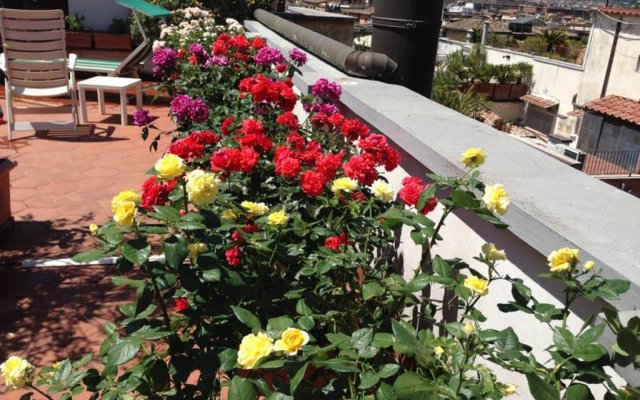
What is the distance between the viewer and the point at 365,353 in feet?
4.06

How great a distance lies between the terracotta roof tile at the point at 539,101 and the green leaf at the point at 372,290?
3652 cm

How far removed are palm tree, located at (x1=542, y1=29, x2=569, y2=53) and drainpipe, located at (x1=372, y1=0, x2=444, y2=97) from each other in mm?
46531

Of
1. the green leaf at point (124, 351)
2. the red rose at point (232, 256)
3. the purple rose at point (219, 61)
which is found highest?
the purple rose at point (219, 61)

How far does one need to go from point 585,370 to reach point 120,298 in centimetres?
266

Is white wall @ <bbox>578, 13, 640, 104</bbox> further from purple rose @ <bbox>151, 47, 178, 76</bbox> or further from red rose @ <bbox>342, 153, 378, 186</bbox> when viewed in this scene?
red rose @ <bbox>342, 153, 378, 186</bbox>

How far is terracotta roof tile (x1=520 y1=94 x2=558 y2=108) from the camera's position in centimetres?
3509

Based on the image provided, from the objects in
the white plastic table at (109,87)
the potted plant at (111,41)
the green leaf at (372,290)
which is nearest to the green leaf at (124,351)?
the green leaf at (372,290)

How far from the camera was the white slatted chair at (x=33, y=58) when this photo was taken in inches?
240

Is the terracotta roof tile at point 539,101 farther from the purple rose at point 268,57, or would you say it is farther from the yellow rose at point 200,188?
the yellow rose at point 200,188

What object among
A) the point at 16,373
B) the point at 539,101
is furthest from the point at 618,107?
the point at 16,373

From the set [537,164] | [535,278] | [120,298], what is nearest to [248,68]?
[120,298]

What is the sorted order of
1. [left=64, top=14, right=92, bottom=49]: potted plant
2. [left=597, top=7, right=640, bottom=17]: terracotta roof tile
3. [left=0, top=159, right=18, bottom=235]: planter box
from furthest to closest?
[left=597, top=7, right=640, bottom=17]: terracotta roof tile
[left=64, top=14, right=92, bottom=49]: potted plant
[left=0, top=159, right=18, bottom=235]: planter box

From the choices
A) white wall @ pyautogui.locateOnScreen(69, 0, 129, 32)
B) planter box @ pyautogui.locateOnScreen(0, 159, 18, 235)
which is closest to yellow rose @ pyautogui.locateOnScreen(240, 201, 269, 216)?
planter box @ pyautogui.locateOnScreen(0, 159, 18, 235)

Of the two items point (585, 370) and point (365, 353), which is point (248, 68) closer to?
point (365, 353)
